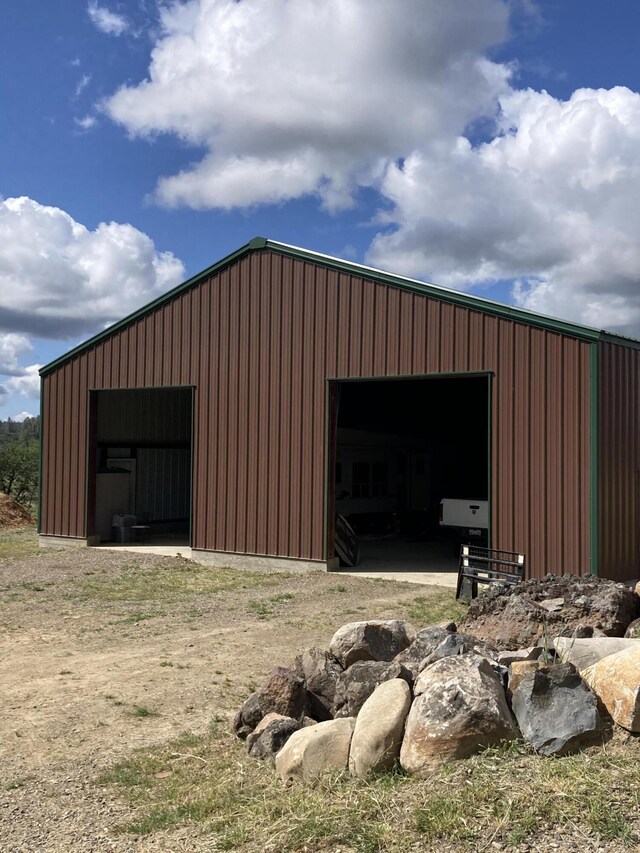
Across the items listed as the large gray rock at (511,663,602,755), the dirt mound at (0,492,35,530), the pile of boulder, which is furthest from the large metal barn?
the large gray rock at (511,663,602,755)

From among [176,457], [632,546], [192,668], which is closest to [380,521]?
[176,457]

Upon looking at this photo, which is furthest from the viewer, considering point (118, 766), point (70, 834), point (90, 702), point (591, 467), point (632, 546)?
point (632, 546)

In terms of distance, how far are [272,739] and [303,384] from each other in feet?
36.3

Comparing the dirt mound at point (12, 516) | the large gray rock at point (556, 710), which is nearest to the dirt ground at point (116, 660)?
the large gray rock at point (556, 710)

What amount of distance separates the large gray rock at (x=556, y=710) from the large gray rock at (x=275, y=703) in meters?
1.75

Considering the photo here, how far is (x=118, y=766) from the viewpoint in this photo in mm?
5543

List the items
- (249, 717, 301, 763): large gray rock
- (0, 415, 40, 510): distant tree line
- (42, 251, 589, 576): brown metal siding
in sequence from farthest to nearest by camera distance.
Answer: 1. (0, 415, 40, 510): distant tree line
2. (42, 251, 589, 576): brown metal siding
3. (249, 717, 301, 763): large gray rock

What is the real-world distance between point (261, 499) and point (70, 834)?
39.8 ft

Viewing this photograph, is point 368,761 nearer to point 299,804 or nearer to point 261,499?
point 299,804

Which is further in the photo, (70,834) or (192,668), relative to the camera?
(192,668)

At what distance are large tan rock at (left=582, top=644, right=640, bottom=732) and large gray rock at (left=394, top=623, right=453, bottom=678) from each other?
1420mm

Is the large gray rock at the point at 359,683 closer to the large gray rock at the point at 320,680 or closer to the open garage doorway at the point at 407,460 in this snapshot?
the large gray rock at the point at 320,680

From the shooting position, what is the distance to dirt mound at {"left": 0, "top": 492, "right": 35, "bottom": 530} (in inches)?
1035

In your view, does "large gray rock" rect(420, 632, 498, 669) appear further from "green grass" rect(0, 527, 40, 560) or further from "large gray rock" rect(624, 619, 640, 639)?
"green grass" rect(0, 527, 40, 560)
